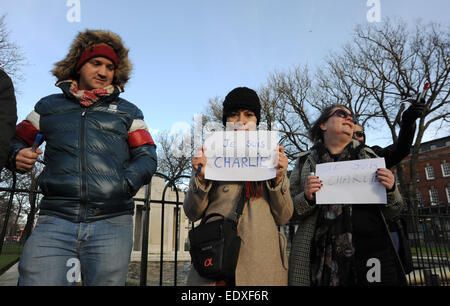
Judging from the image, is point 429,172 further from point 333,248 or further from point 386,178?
point 333,248

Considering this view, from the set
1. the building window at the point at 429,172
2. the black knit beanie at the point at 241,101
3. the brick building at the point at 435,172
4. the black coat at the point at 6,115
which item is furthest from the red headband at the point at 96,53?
the building window at the point at 429,172

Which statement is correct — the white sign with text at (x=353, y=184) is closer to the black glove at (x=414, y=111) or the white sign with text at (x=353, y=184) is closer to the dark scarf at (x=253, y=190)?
the dark scarf at (x=253, y=190)

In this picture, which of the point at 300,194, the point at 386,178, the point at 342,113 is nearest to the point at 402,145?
the point at 342,113

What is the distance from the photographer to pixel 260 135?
2.01 meters

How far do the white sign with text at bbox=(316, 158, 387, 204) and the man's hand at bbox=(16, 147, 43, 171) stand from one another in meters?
1.97

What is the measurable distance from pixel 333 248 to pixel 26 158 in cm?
219

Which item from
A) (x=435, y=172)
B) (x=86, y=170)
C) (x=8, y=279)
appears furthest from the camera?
(x=435, y=172)

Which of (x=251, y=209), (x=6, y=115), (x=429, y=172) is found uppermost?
(x=429, y=172)

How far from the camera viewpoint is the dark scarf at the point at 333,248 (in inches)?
78.9

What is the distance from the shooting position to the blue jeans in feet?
5.40

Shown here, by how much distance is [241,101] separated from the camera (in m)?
2.18
